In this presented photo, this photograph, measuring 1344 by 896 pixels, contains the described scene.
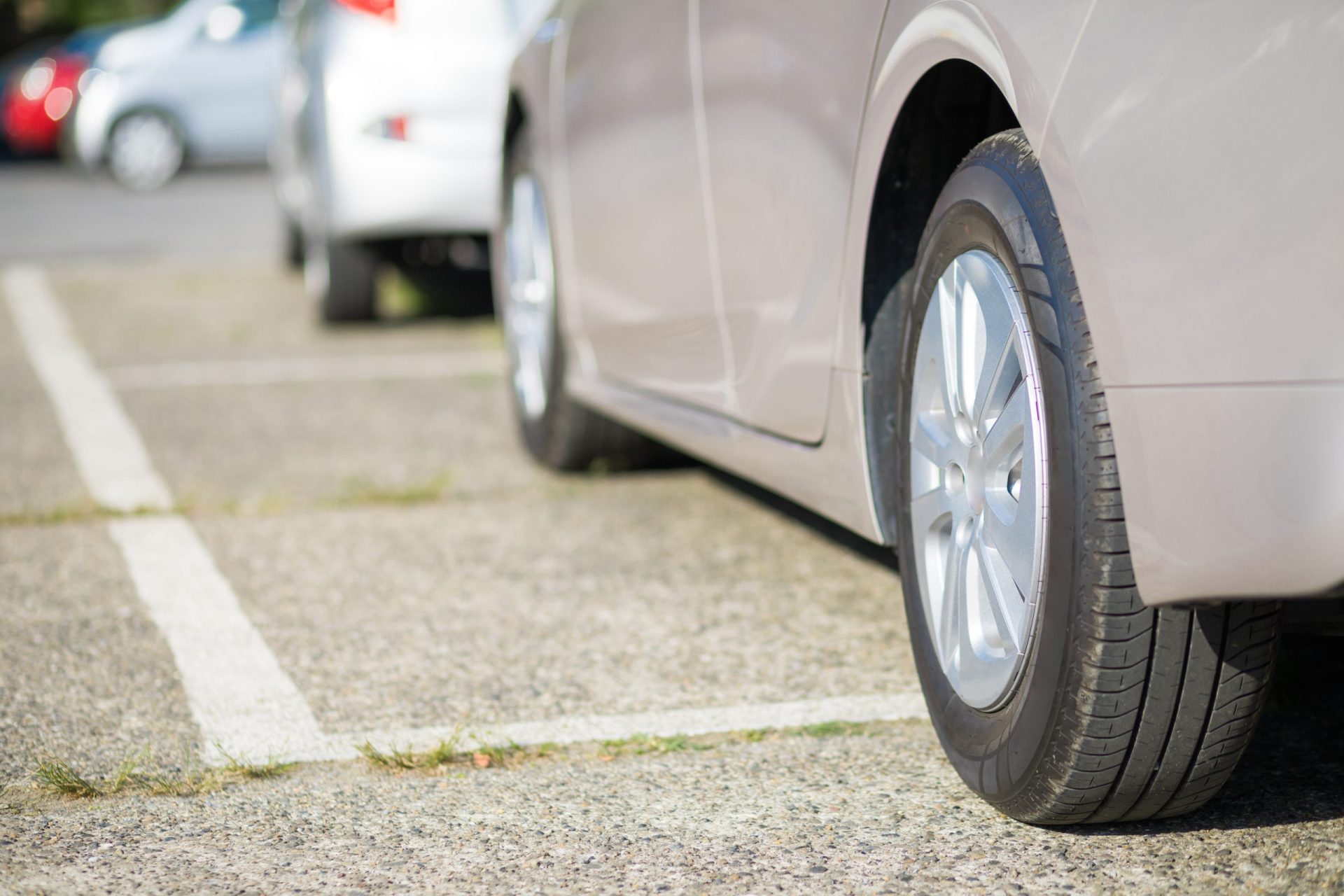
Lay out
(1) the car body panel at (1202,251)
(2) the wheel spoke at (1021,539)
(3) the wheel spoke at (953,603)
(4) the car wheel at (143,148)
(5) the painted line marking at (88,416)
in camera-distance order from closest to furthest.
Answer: (1) the car body panel at (1202,251) < (2) the wheel spoke at (1021,539) < (3) the wheel spoke at (953,603) < (5) the painted line marking at (88,416) < (4) the car wheel at (143,148)

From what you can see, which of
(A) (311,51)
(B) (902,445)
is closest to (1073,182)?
(B) (902,445)

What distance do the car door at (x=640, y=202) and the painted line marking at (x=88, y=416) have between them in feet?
4.40

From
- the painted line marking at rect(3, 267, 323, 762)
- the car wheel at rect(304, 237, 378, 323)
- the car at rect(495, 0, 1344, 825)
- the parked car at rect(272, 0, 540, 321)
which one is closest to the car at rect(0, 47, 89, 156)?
the car wheel at rect(304, 237, 378, 323)

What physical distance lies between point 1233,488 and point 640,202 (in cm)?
191

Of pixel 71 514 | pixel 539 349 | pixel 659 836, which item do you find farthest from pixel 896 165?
pixel 71 514

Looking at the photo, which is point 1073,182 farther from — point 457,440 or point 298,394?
point 298,394

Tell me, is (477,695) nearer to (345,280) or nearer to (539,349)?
(539,349)

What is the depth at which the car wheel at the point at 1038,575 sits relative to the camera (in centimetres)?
192

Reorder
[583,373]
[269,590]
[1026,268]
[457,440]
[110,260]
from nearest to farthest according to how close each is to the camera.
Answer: [1026,268]
[269,590]
[583,373]
[457,440]
[110,260]

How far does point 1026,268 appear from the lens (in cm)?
200

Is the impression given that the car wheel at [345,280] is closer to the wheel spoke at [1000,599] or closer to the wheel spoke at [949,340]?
the wheel spoke at [949,340]

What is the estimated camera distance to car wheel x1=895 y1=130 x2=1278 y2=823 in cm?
192

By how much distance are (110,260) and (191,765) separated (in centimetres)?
807

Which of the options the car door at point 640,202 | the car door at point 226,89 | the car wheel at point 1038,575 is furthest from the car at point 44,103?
the car wheel at point 1038,575
